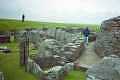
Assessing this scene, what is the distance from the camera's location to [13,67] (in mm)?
3615

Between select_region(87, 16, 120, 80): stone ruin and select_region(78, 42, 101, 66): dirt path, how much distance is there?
6 centimetres

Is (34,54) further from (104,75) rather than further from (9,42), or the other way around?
(104,75)

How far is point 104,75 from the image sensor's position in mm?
3100

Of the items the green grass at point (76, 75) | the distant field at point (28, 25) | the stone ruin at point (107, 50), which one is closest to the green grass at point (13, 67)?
the distant field at point (28, 25)

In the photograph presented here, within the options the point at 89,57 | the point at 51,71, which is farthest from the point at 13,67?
the point at 89,57

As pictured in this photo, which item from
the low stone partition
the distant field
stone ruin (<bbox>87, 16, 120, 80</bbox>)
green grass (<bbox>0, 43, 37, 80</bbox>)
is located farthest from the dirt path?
green grass (<bbox>0, 43, 37, 80</bbox>)

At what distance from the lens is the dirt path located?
3.23 metres

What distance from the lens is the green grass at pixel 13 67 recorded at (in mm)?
3559

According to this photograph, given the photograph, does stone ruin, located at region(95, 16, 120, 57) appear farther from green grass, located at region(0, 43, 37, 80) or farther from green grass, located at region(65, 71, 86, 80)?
green grass, located at region(0, 43, 37, 80)

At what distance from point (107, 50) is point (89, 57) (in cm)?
27

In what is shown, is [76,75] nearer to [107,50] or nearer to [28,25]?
[107,50]

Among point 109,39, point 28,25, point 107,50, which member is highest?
point 28,25

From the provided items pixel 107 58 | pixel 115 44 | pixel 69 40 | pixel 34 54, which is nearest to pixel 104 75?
pixel 107 58

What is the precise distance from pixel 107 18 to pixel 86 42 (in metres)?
0.45
